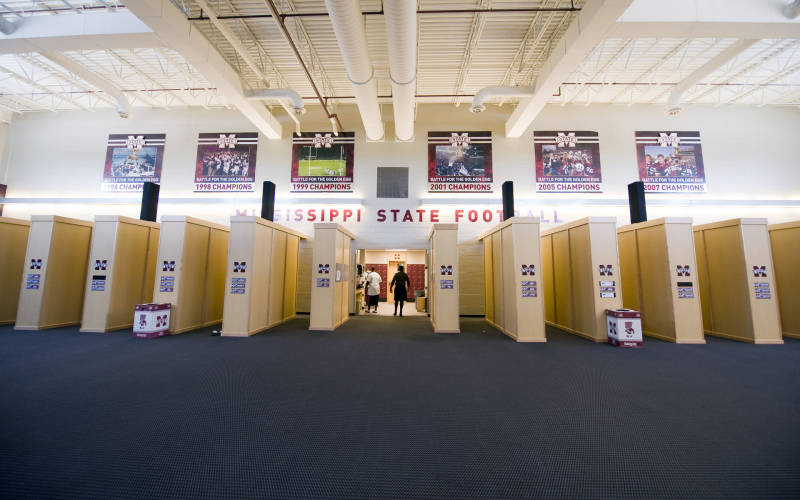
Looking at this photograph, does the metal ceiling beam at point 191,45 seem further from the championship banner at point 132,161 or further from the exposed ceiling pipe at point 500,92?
the exposed ceiling pipe at point 500,92

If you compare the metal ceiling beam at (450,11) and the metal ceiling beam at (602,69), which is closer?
the metal ceiling beam at (450,11)

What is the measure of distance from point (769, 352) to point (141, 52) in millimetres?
16310

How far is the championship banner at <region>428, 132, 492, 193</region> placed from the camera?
411 inches

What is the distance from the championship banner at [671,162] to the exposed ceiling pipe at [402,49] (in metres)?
8.66

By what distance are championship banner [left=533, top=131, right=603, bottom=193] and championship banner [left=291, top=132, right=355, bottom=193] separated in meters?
6.87

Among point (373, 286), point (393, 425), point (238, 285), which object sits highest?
point (238, 285)

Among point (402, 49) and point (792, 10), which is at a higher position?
point (792, 10)

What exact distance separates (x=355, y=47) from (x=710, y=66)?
31.5 ft

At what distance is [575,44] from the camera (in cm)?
640

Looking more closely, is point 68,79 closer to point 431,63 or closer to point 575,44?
point 431,63

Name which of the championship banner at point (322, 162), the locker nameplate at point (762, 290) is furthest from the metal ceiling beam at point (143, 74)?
the locker nameplate at point (762, 290)

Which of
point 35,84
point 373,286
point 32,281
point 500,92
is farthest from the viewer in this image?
point 373,286

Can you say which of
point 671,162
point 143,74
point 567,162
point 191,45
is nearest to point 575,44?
point 567,162

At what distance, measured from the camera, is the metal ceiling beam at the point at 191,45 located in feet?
19.1
